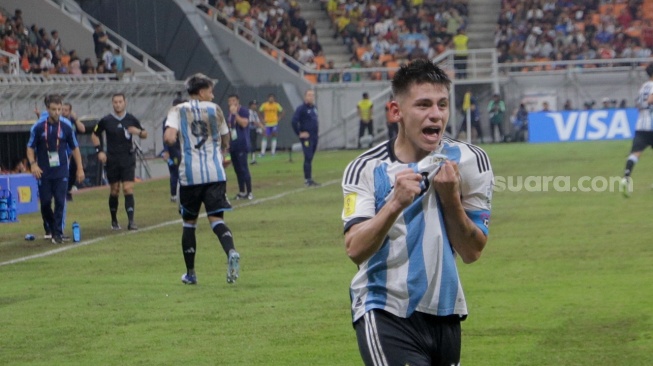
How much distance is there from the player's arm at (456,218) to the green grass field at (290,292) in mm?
4075

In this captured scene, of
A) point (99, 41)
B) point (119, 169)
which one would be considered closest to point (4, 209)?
point (119, 169)

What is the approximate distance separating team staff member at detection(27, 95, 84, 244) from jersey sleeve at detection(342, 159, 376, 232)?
13.8 meters

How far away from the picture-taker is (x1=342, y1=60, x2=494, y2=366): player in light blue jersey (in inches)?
192

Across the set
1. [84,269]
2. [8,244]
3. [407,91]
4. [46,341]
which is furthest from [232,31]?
[407,91]

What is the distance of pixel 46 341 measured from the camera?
408 inches

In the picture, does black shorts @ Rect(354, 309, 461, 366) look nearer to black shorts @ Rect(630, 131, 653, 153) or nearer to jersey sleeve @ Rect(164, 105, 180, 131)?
jersey sleeve @ Rect(164, 105, 180, 131)

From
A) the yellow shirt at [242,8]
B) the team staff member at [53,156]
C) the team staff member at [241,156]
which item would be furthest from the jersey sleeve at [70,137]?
the yellow shirt at [242,8]

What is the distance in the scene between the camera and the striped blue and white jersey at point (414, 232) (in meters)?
4.95

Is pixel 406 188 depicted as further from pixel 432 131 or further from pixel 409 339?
pixel 409 339

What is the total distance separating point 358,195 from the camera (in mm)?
4945

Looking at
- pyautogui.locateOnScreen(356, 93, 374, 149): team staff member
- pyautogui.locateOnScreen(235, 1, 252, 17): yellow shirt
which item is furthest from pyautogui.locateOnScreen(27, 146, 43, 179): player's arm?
pyautogui.locateOnScreen(235, 1, 252, 17): yellow shirt

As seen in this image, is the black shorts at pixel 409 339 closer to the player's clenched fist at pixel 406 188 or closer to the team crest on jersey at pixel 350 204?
the team crest on jersey at pixel 350 204

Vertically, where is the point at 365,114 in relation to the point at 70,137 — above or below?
below

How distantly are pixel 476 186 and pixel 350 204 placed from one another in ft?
1.72
